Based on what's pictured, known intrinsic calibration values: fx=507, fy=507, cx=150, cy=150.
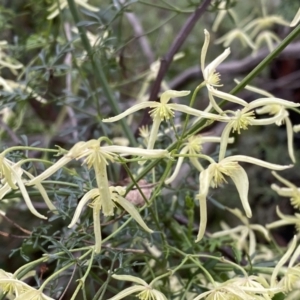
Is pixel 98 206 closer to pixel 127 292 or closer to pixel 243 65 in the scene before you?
pixel 127 292

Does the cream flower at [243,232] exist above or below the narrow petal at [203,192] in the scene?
below

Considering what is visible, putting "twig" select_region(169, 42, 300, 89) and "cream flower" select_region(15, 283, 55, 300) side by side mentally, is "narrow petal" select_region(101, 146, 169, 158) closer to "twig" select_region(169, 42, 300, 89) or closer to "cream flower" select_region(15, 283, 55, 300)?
"cream flower" select_region(15, 283, 55, 300)

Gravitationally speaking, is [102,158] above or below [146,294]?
above

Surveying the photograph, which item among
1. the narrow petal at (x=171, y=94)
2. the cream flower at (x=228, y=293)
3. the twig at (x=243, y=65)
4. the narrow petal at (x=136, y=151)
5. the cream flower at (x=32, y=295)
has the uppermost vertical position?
the narrow petal at (x=171, y=94)

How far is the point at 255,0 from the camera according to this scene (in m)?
1.23

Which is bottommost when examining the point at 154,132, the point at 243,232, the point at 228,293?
the point at 243,232

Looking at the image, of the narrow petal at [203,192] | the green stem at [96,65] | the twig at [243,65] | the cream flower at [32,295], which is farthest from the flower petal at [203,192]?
the twig at [243,65]

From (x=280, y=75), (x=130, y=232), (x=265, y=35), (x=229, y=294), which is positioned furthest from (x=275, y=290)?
(x=280, y=75)

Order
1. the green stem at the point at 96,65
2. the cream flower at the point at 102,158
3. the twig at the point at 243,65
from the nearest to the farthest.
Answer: the cream flower at the point at 102,158
the green stem at the point at 96,65
the twig at the point at 243,65

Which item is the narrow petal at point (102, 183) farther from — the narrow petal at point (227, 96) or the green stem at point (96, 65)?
the green stem at point (96, 65)

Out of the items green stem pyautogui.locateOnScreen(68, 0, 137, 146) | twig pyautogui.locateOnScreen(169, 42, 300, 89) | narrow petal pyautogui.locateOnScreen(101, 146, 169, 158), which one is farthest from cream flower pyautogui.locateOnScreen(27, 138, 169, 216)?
twig pyautogui.locateOnScreen(169, 42, 300, 89)

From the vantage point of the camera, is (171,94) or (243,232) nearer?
(171,94)

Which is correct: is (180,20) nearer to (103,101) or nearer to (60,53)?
(103,101)

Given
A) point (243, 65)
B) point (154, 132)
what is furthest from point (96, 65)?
point (243, 65)
